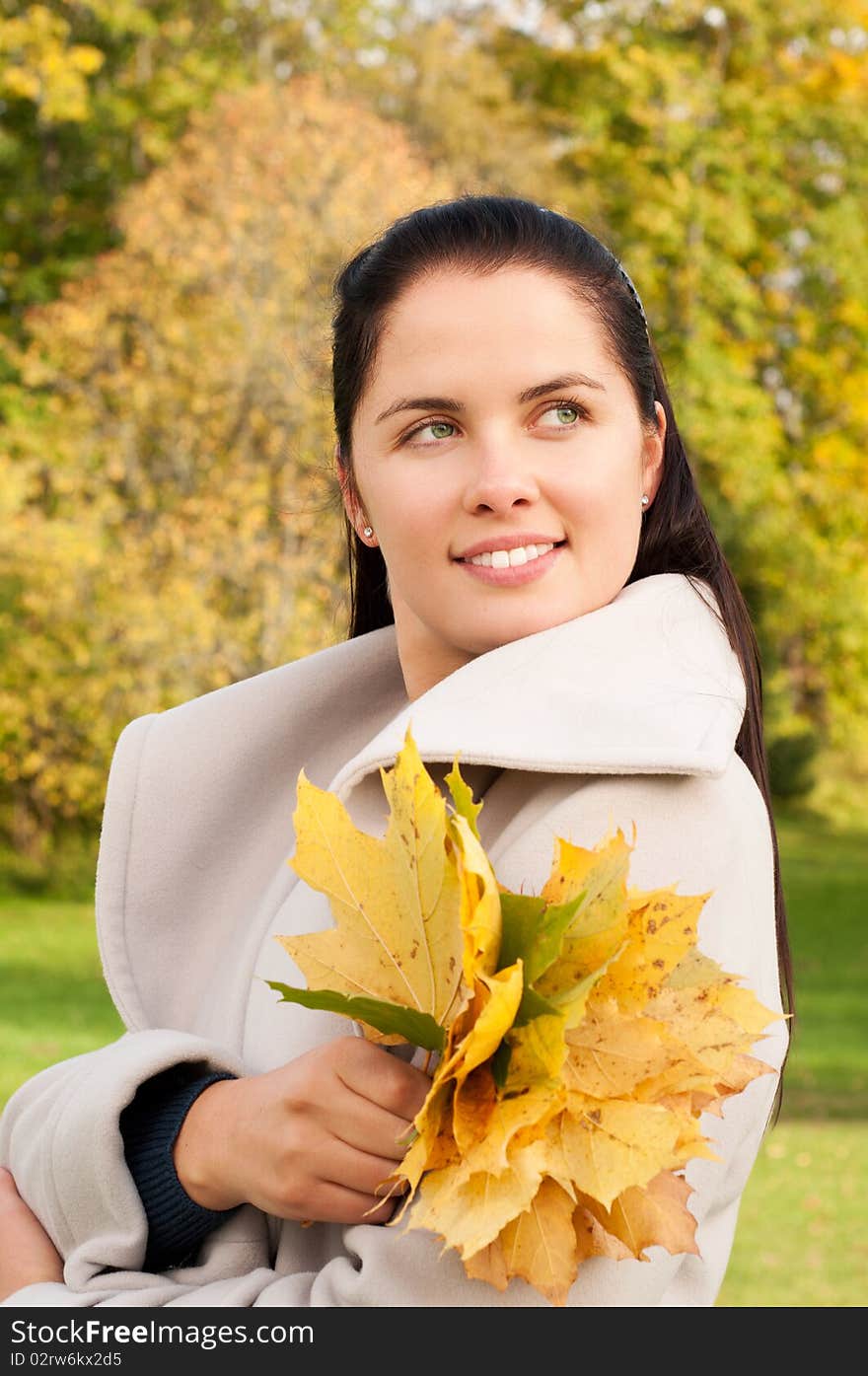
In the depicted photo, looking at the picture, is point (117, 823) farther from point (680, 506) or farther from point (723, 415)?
point (723, 415)

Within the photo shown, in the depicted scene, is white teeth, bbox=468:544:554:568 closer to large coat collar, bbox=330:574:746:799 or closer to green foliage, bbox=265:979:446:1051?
large coat collar, bbox=330:574:746:799

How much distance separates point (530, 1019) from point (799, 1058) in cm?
1017

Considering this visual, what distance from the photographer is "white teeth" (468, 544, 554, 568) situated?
1.61 metres

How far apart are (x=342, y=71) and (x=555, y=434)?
63.1 ft

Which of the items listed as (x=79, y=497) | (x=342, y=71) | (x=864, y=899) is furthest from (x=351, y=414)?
(x=342, y=71)

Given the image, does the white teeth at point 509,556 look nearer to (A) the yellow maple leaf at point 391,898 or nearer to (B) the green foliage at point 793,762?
(A) the yellow maple leaf at point 391,898

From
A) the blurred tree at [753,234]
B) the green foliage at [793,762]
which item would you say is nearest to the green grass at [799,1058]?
the green foliage at [793,762]

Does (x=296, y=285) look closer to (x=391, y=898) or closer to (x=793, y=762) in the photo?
(x=793, y=762)

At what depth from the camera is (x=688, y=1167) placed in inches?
56.4

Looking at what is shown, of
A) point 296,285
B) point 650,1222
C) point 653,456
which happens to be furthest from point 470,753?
point 296,285

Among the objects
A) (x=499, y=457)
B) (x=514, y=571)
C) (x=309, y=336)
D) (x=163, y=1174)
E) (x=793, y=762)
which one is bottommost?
(x=793, y=762)

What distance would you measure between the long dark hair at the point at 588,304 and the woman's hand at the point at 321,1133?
48 centimetres

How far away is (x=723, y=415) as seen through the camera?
1859cm

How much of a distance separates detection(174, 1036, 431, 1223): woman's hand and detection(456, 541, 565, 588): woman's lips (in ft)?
1.59
